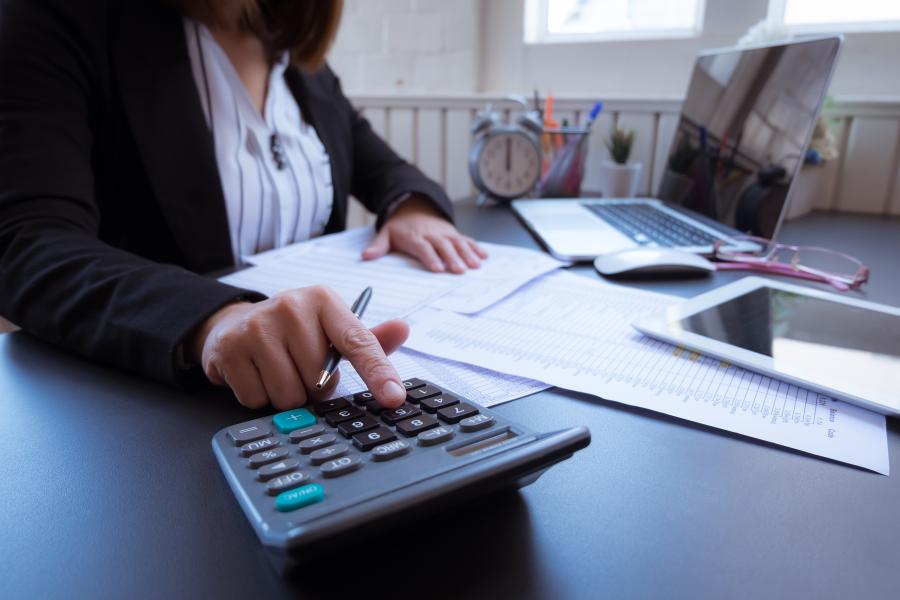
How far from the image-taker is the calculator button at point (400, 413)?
34cm

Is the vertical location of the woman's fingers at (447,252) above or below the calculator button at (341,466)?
below

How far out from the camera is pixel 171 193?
0.77 meters

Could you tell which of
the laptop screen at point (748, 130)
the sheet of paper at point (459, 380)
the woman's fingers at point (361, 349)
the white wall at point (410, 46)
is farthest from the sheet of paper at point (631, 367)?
the white wall at point (410, 46)

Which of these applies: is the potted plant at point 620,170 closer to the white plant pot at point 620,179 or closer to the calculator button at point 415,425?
the white plant pot at point 620,179

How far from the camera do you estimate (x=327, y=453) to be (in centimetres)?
30

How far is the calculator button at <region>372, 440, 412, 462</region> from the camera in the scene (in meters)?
0.30

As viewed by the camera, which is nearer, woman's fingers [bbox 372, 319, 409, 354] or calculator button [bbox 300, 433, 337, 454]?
calculator button [bbox 300, 433, 337, 454]

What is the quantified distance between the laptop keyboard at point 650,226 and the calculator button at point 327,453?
631 millimetres

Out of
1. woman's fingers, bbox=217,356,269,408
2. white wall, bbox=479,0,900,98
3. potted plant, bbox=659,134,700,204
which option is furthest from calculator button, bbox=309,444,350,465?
white wall, bbox=479,0,900,98

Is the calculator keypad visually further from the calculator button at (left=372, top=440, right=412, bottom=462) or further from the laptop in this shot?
the laptop

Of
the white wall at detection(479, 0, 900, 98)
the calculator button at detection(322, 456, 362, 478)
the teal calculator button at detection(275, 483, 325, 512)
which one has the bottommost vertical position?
the calculator button at detection(322, 456, 362, 478)

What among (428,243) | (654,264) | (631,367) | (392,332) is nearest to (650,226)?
(654,264)

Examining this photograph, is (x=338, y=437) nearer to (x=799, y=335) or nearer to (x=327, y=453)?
(x=327, y=453)

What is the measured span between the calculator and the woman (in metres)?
0.03
